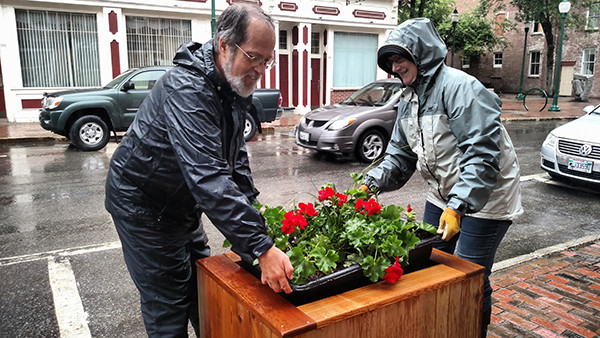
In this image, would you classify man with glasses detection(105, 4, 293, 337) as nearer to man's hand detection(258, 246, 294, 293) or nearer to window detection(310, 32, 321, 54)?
man's hand detection(258, 246, 294, 293)

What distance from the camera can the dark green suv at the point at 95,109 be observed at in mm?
11414

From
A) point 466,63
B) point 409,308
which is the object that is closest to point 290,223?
point 409,308

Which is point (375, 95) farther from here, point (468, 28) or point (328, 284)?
point (468, 28)

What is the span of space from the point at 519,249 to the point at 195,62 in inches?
175

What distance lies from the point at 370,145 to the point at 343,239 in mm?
8436

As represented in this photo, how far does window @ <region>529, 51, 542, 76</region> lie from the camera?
34344mm

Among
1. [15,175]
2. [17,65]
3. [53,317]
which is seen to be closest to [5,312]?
[53,317]

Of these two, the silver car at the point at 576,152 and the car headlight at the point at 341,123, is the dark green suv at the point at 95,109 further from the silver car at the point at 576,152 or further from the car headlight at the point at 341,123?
the silver car at the point at 576,152

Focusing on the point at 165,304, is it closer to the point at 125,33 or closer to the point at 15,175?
the point at 15,175

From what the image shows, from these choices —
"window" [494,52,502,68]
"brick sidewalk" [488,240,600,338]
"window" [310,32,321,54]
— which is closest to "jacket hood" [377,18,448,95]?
"brick sidewalk" [488,240,600,338]

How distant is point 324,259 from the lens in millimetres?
1938

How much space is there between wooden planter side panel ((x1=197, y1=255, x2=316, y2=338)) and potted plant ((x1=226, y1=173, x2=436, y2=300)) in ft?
0.44

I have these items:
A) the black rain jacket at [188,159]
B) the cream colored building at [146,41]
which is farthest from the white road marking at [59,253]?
the cream colored building at [146,41]

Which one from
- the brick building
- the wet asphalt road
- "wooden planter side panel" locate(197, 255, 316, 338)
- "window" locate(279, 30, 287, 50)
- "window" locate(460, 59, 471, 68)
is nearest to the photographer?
"wooden planter side panel" locate(197, 255, 316, 338)
